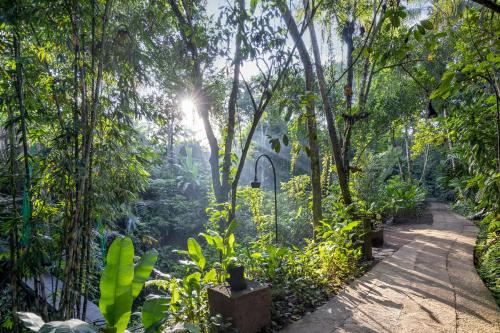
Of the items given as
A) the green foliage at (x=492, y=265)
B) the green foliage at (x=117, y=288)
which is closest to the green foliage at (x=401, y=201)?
the green foliage at (x=492, y=265)

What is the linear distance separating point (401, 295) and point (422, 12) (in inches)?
640

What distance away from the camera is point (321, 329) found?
7.98 ft

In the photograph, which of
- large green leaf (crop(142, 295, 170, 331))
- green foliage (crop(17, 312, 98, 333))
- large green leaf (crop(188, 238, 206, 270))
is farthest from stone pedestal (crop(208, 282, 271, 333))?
green foliage (crop(17, 312, 98, 333))

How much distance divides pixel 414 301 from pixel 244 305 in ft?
5.61

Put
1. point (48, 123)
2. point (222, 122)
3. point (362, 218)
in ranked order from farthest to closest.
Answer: point (222, 122), point (362, 218), point (48, 123)

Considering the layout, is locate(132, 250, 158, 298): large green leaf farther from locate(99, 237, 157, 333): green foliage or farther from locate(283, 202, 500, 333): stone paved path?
locate(283, 202, 500, 333): stone paved path

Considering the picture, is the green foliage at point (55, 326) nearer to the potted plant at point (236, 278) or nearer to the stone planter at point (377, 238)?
the potted plant at point (236, 278)

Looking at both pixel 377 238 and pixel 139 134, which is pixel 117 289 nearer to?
pixel 139 134

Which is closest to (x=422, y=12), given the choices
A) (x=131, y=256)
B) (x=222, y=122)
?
(x=222, y=122)

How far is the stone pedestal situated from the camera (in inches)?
91.7

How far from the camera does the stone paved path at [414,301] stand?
2443 millimetres

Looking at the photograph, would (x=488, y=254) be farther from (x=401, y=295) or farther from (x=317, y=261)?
(x=317, y=261)

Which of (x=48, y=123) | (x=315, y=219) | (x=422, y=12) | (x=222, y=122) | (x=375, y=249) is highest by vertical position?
(x=422, y=12)

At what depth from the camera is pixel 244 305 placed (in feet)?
7.78
